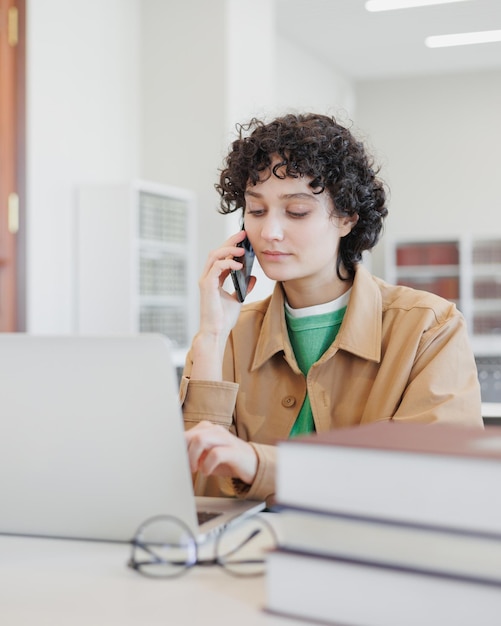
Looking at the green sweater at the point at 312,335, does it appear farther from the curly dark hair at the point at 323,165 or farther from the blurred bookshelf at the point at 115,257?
the blurred bookshelf at the point at 115,257

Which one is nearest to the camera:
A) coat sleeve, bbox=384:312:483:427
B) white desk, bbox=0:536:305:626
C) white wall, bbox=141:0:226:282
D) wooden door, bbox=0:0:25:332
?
white desk, bbox=0:536:305:626

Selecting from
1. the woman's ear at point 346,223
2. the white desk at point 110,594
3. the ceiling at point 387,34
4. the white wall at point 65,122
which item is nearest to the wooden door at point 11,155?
the white wall at point 65,122

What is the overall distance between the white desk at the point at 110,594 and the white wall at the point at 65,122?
3361 millimetres

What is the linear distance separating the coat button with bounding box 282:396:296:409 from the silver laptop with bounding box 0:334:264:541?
54 centimetres

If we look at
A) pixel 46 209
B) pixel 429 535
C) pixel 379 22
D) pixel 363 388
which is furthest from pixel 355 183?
pixel 379 22

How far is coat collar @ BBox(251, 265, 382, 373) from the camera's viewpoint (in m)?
1.63

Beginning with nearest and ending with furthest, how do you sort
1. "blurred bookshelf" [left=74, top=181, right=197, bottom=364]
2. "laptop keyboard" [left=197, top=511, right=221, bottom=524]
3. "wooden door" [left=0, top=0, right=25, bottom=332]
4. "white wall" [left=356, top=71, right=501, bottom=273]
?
"laptop keyboard" [left=197, top=511, right=221, bottom=524] < "wooden door" [left=0, top=0, right=25, bottom=332] < "blurred bookshelf" [left=74, top=181, right=197, bottom=364] < "white wall" [left=356, top=71, right=501, bottom=273]

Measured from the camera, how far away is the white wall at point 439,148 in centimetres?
870

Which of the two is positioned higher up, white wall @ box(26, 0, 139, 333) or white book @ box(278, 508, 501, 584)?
white wall @ box(26, 0, 139, 333)

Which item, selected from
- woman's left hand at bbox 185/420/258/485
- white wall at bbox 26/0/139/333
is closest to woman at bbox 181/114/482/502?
woman's left hand at bbox 185/420/258/485

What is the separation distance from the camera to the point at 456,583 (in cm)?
76

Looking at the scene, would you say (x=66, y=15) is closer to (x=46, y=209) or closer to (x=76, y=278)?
(x=46, y=209)

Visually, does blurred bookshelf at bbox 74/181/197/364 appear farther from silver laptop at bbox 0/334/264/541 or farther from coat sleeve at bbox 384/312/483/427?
silver laptop at bbox 0/334/264/541

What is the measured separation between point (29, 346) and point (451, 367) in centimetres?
77
